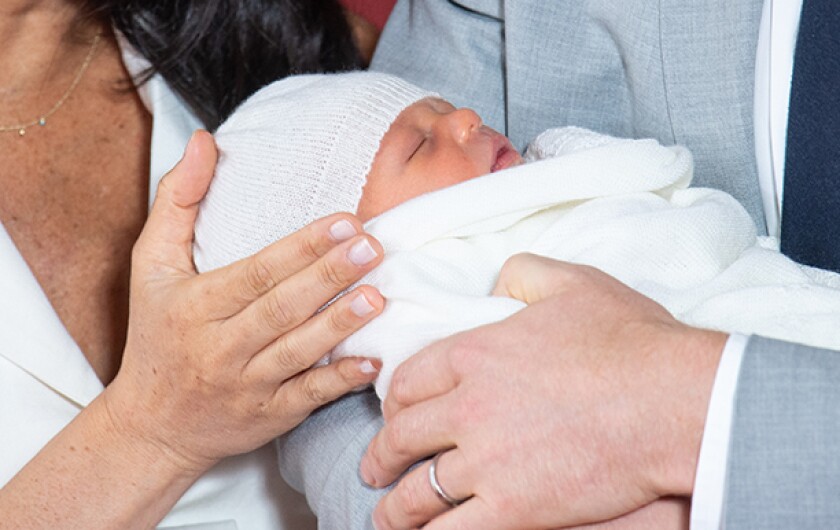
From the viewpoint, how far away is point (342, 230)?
1.20 meters

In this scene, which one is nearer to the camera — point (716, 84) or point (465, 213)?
point (465, 213)

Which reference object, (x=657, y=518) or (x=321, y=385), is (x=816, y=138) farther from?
(x=321, y=385)

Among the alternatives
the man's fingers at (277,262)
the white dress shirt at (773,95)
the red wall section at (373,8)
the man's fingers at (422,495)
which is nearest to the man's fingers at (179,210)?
the man's fingers at (277,262)

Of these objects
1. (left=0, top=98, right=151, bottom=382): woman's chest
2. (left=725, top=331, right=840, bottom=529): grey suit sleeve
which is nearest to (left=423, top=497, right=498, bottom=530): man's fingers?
(left=725, top=331, right=840, bottom=529): grey suit sleeve

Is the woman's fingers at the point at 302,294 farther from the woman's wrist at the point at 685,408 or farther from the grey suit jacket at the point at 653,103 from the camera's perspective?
the woman's wrist at the point at 685,408

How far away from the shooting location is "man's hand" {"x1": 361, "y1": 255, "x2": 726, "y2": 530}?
100 cm

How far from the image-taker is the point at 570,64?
1610mm

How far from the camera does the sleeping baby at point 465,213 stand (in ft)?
4.02

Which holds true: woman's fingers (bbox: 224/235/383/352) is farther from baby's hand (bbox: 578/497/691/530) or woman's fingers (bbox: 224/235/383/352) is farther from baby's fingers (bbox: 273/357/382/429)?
baby's hand (bbox: 578/497/691/530)

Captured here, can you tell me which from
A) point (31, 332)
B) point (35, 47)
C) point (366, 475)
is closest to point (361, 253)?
point (366, 475)

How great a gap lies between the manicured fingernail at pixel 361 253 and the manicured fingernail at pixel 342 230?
0.03 metres

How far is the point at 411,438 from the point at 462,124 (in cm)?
44

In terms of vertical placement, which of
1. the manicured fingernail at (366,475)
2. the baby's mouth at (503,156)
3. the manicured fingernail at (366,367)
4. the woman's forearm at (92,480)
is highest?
the baby's mouth at (503,156)

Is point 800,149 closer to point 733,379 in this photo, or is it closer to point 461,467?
point 733,379
